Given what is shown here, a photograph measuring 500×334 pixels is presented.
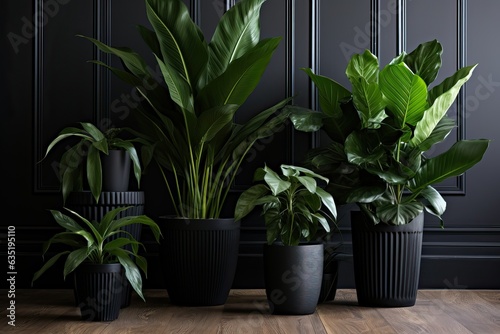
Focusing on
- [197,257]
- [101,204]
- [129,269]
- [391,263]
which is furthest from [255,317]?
[101,204]

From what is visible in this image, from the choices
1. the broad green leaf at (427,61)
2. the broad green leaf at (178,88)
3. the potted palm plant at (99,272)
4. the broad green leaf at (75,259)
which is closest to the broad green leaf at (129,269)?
the potted palm plant at (99,272)

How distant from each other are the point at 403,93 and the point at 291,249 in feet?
2.44

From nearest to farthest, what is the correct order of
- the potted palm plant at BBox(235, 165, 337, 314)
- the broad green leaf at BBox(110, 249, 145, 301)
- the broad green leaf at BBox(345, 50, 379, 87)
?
the broad green leaf at BBox(110, 249, 145, 301), the potted palm plant at BBox(235, 165, 337, 314), the broad green leaf at BBox(345, 50, 379, 87)

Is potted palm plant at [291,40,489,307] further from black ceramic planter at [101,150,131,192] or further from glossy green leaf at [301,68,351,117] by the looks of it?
black ceramic planter at [101,150,131,192]

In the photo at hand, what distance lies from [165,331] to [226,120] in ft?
2.79

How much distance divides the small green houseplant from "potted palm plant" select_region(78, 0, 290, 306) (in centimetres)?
18

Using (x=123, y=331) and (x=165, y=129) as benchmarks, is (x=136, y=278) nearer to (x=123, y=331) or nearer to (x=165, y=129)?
(x=123, y=331)

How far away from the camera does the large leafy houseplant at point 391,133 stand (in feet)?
8.13

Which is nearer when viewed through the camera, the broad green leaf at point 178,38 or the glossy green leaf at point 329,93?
the broad green leaf at point 178,38

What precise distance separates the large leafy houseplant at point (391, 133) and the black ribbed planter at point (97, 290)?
95cm

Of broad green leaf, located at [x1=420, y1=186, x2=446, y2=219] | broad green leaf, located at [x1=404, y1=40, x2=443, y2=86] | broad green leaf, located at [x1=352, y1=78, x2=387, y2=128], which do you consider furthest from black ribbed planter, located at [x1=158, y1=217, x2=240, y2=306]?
broad green leaf, located at [x1=404, y1=40, x2=443, y2=86]

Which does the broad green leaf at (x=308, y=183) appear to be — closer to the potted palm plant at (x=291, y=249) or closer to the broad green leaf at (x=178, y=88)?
the potted palm plant at (x=291, y=249)

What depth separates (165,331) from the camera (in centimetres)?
218

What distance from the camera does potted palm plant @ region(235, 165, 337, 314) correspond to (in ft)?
8.00
